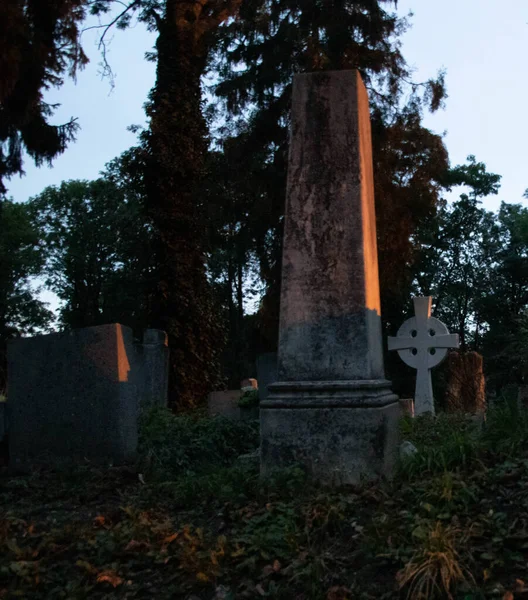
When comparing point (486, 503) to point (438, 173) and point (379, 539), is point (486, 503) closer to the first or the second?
point (379, 539)

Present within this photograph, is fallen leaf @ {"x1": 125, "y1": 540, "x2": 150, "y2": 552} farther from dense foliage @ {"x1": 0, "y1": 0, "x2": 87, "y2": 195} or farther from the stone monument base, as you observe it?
dense foliage @ {"x1": 0, "y1": 0, "x2": 87, "y2": 195}

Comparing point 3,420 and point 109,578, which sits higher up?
point 3,420

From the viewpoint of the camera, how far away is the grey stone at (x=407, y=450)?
5.16 m

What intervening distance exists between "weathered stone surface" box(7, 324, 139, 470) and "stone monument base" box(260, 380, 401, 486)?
8.26 feet

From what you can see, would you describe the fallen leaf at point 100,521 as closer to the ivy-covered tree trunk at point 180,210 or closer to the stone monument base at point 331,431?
the stone monument base at point 331,431

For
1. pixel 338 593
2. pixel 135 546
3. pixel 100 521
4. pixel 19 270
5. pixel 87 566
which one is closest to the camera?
pixel 338 593

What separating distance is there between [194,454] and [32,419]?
1849 mm

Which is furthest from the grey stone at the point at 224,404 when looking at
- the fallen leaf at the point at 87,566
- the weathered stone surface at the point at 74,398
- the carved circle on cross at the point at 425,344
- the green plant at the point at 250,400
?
the fallen leaf at the point at 87,566

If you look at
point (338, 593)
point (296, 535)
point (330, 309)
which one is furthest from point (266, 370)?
point (338, 593)

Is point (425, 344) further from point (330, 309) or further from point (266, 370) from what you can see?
point (330, 309)

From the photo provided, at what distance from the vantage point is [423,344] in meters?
13.2

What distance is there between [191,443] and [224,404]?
15.7 ft

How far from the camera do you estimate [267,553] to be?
159 inches

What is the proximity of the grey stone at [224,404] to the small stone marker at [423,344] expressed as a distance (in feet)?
9.58
